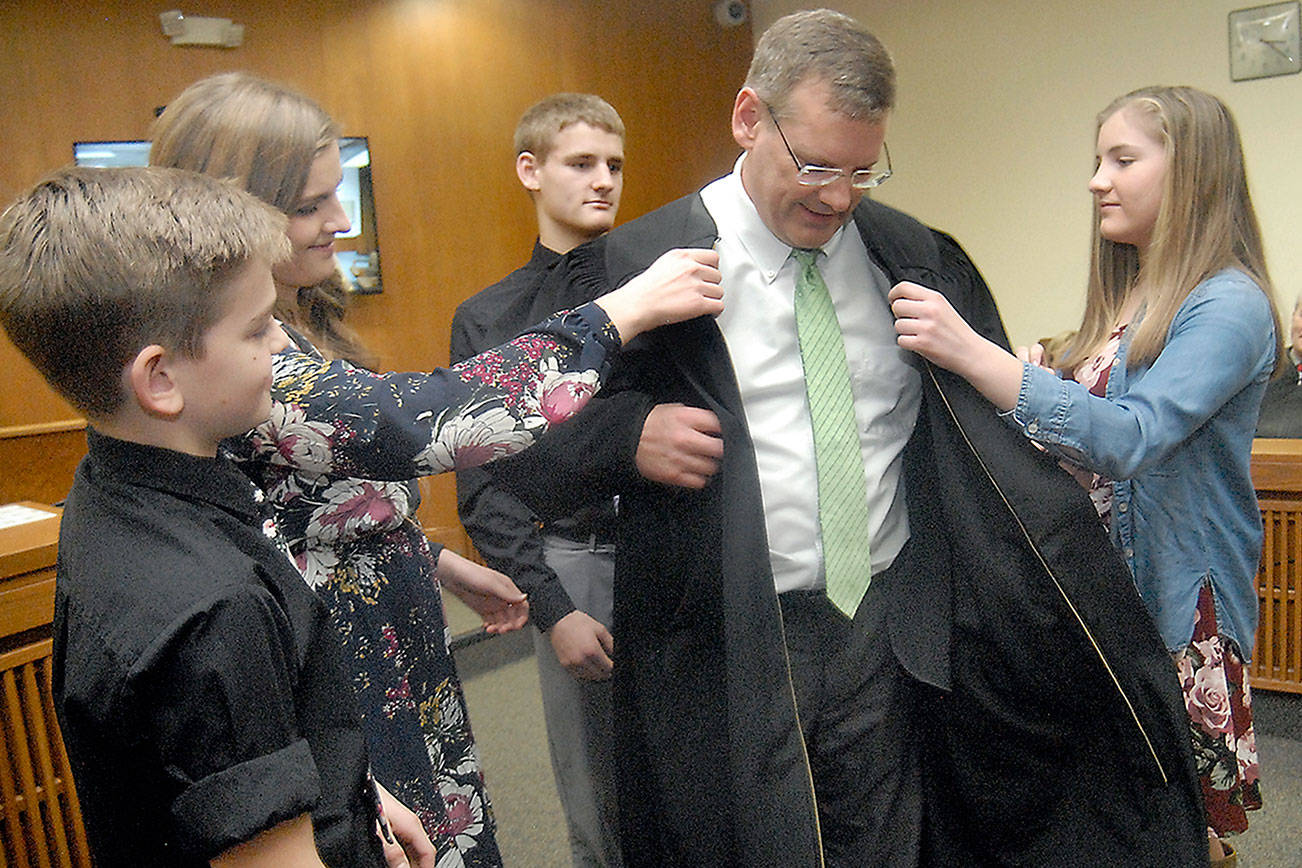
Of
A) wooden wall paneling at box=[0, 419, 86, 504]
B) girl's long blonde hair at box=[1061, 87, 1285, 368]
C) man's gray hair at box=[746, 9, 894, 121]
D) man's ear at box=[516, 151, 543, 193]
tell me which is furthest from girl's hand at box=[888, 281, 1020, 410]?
wooden wall paneling at box=[0, 419, 86, 504]

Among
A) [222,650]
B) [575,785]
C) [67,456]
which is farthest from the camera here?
[67,456]

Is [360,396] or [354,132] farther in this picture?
[354,132]

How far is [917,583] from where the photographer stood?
4.60 feet

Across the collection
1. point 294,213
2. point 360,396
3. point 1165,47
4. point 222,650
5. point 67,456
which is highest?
point 1165,47

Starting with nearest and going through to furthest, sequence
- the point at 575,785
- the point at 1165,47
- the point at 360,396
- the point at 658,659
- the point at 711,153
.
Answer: the point at 360,396
the point at 658,659
the point at 575,785
the point at 1165,47
the point at 711,153

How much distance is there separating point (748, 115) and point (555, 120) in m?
1.02

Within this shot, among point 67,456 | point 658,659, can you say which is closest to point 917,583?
point 658,659

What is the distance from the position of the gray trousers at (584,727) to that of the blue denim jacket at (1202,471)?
993mm

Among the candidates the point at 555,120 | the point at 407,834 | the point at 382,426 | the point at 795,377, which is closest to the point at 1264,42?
the point at 555,120

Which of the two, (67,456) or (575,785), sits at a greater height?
(67,456)

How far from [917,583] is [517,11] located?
466 cm

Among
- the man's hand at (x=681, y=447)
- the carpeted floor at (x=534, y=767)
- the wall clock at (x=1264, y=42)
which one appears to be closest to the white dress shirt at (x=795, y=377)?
the man's hand at (x=681, y=447)

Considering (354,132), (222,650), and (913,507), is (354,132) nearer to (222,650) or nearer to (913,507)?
(913,507)

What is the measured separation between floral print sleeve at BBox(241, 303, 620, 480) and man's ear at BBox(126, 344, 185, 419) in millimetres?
178
